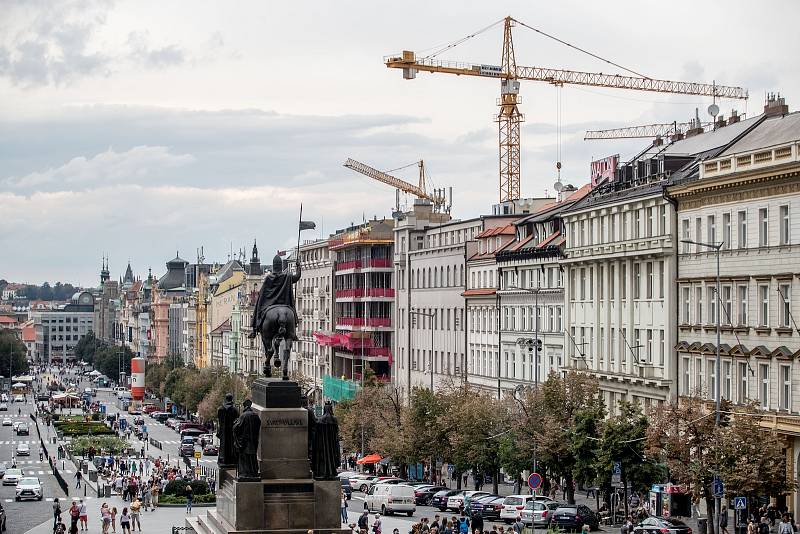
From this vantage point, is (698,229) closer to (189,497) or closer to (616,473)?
(616,473)

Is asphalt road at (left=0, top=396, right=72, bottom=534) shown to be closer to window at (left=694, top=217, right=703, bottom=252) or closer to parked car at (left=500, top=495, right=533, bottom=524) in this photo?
parked car at (left=500, top=495, right=533, bottom=524)

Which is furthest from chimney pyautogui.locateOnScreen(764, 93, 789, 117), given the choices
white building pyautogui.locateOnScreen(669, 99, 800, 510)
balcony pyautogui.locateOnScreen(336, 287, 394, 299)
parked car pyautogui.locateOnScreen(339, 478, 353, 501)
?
balcony pyautogui.locateOnScreen(336, 287, 394, 299)

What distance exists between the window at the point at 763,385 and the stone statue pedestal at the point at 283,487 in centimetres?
2906

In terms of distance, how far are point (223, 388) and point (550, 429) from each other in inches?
3975

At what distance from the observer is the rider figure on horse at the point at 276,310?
51.1 m

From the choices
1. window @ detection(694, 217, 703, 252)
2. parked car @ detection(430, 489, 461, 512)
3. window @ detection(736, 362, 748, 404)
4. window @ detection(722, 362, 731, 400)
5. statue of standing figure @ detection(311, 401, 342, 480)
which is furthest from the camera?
parked car @ detection(430, 489, 461, 512)

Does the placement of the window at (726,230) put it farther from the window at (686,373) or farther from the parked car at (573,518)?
the parked car at (573,518)

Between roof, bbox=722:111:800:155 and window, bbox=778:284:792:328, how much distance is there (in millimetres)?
6338

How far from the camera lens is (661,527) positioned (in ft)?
205

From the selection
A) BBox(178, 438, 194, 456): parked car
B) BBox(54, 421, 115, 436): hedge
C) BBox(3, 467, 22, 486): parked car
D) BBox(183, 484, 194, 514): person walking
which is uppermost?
BBox(183, 484, 194, 514): person walking

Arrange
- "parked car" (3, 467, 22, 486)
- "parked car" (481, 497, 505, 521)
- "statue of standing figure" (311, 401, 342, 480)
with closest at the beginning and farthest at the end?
1. "statue of standing figure" (311, 401, 342, 480)
2. "parked car" (481, 497, 505, 521)
3. "parked car" (3, 467, 22, 486)

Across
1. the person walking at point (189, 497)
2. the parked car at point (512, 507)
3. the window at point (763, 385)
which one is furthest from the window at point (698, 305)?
the person walking at point (189, 497)

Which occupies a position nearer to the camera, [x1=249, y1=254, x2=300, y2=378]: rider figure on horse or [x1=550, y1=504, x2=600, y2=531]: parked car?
[x1=249, y1=254, x2=300, y2=378]: rider figure on horse

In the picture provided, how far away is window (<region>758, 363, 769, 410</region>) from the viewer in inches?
2790
